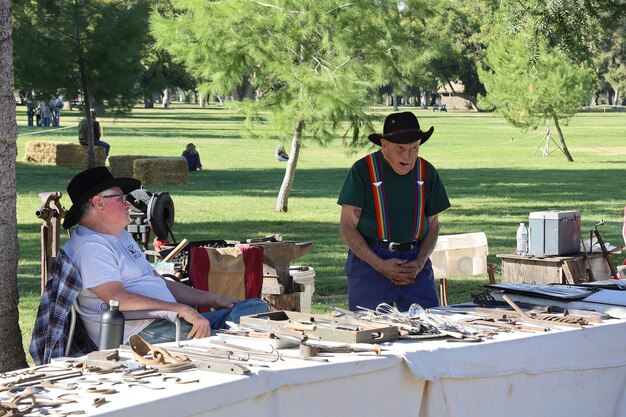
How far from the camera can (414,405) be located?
4449 millimetres

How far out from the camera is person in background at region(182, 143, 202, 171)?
1115 inches

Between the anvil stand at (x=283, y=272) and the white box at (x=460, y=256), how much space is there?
1.06m

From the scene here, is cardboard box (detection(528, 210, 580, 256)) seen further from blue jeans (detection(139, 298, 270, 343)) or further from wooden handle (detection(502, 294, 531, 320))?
blue jeans (detection(139, 298, 270, 343))

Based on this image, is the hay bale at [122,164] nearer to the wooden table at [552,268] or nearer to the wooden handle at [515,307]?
the wooden table at [552,268]

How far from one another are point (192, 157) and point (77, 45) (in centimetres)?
405

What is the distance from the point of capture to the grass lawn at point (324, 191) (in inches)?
537

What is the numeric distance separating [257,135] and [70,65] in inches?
417

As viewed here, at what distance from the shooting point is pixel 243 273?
23.2ft

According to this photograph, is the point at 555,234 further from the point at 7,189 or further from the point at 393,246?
the point at 7,189

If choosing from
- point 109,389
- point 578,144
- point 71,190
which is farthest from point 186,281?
point 578,144

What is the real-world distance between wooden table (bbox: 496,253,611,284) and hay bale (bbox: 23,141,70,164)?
907 inches

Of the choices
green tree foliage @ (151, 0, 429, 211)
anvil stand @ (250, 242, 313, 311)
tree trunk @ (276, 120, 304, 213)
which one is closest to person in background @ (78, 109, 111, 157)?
green tree foliage @ (151, 0, 429, 211)

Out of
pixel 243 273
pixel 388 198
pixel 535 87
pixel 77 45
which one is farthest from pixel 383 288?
pixel 535 87

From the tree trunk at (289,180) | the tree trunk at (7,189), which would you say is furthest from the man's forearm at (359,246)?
the tree trunk at (289,180)
